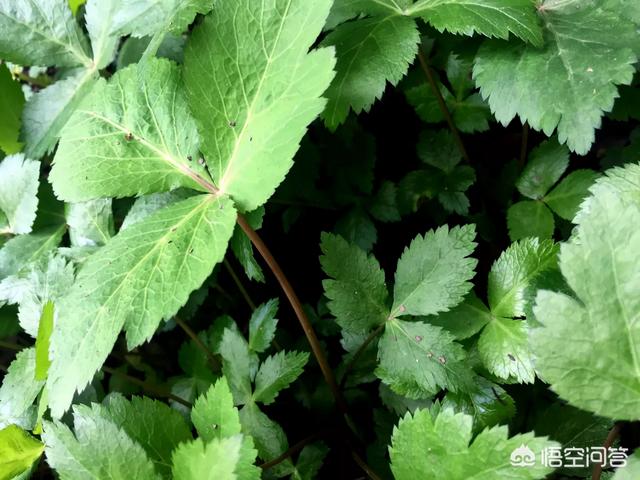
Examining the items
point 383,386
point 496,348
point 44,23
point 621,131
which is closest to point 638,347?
point 496,348

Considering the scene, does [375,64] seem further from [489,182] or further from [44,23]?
[44,23]

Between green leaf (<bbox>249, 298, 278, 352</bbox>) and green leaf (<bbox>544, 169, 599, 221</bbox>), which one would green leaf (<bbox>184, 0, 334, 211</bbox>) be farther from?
green leaf (<bbox>544, 169, 599, 221</bbox>)

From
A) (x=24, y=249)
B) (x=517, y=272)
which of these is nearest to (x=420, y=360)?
(x=517, y=272)

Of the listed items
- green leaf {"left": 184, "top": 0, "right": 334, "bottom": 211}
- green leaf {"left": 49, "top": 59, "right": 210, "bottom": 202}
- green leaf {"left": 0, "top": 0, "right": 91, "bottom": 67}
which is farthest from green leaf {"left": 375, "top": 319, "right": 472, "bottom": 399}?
green leaf {"left": 0, "top": 0, "right": 91, "bottom": 67}

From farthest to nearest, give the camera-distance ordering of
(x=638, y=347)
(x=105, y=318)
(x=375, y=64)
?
1. (x=375, y=64)
2. (x=105, y=318)
3. (x=638, y=347)

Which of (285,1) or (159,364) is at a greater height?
(285,1)
